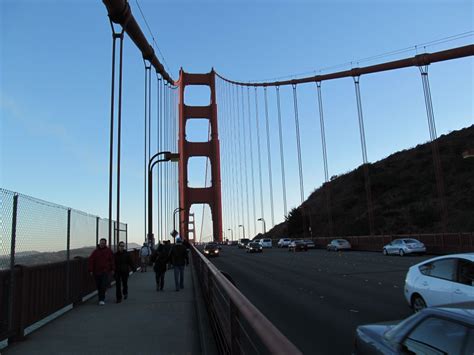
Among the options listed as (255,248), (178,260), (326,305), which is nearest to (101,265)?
(178,260)

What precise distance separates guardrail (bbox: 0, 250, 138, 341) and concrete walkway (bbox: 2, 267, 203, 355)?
22 centimetres

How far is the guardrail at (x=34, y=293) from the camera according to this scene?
6.34 m

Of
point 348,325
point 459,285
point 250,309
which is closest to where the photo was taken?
point 250,309

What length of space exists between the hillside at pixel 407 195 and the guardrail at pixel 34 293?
1614 inches

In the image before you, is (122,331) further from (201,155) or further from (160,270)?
(201,155)

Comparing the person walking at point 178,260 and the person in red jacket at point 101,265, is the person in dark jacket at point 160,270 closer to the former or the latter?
the person walking at point 178,260

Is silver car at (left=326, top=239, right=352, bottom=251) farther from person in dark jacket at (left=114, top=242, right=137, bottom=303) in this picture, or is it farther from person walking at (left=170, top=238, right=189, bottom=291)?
person in dark jacket at (left=114, top=242, right=137, bottom=303)

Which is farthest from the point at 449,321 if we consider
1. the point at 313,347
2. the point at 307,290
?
the point at 307,290

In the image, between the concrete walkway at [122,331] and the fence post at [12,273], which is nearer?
the concrete walkway at [122,331]

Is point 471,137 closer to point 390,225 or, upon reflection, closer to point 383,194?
point 383,194

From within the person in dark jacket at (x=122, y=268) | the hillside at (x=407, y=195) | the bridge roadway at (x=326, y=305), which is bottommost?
the bridge roadway at (x=326, y=305)

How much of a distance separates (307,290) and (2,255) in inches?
338

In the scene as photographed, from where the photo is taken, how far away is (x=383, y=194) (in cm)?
7069

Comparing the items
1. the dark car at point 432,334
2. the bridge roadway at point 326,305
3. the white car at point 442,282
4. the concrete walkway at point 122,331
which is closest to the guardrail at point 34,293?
the concrete walkway at point 122,331
